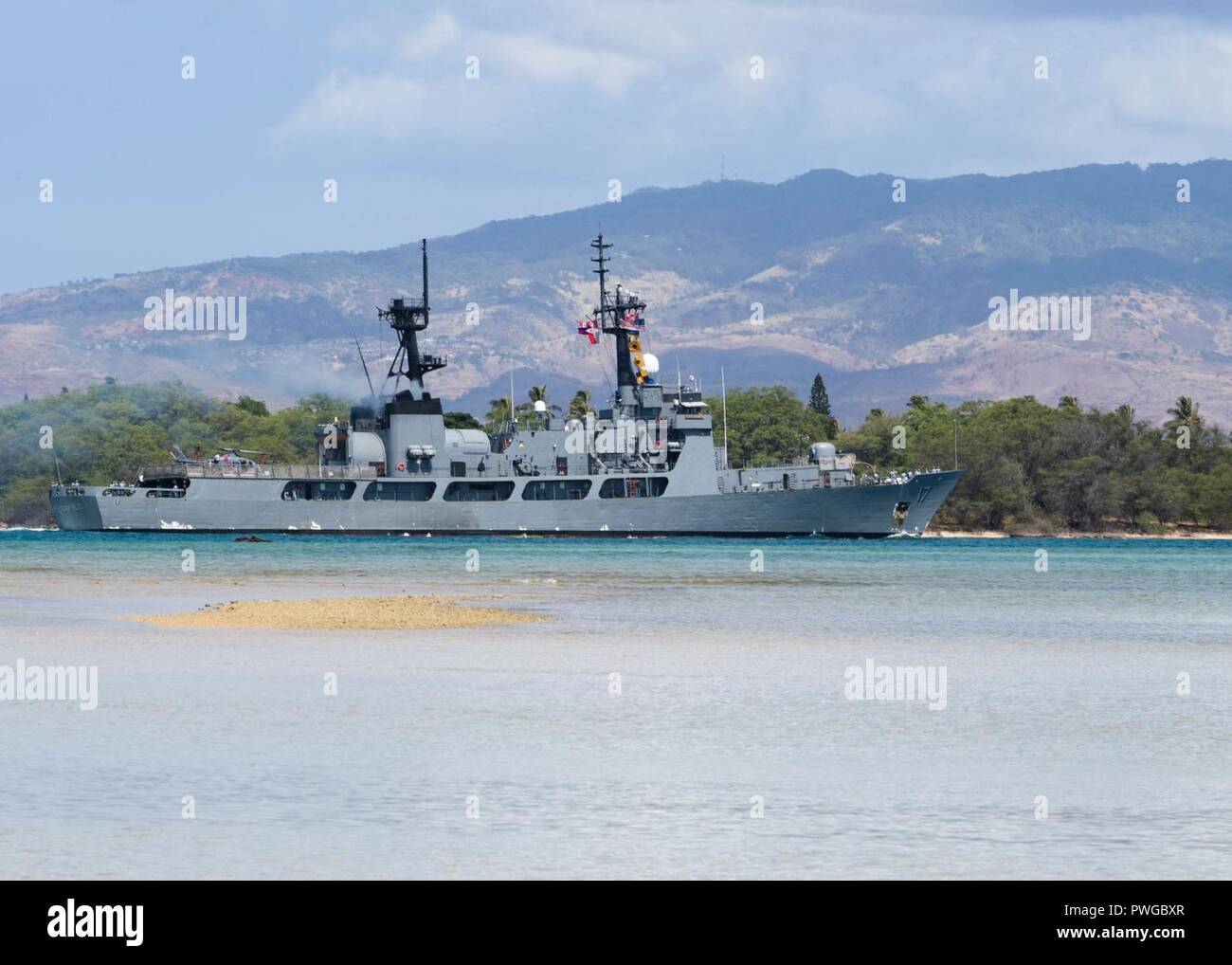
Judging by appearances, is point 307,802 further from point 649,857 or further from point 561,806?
point 649,857

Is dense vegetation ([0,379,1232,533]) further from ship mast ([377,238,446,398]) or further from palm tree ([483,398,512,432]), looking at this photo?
ship mast ([377,238,446,398])

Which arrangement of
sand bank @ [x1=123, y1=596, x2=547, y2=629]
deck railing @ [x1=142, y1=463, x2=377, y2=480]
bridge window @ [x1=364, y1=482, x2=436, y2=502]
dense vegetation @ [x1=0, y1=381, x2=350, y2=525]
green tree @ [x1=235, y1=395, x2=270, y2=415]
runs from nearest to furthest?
sand bank @ [x1=123, y1=596, x2=547, y2=629] < deck railing @ [x1=142, y1=463, x2=377, y2=480] < bridge window @ [x1=364, y1=482, x2=436, y2=502] < dense vegetation @ [x1=0, y1=381, x2=350, y2=525] < green tree @ [x1=235, y1=395, x2=270, y2=415]

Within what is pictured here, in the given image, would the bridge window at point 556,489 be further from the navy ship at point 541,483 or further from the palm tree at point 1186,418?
the palm tree at point 1186,418

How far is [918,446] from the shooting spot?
142875mm

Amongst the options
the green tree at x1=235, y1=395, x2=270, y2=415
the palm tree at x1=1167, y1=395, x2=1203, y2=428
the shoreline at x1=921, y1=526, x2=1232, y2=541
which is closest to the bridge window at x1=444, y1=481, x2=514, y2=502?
the shoreline at x1=921, y1=526, x2=1232, y2=541

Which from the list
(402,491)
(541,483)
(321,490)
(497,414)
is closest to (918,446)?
(497,414)

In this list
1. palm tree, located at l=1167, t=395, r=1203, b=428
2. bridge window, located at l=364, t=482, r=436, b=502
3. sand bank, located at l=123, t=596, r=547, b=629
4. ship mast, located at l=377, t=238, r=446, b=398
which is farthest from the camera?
palm tree, located at l=1167, t=395, r=1203, b=428

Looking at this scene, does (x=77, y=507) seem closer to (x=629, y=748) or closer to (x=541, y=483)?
(x=541, y=483)

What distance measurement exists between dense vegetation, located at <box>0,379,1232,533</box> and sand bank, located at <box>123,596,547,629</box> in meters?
70.6

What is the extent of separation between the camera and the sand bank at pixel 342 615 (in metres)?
37.5

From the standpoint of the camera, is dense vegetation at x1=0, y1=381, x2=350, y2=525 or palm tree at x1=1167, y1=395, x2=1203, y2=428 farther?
dense vegetation at x1=0, y1=381, x2=350, y2=525

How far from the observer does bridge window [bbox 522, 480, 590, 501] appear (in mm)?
104875

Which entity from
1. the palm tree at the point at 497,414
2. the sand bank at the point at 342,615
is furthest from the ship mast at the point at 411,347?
the sand bank at the point at 342,615
